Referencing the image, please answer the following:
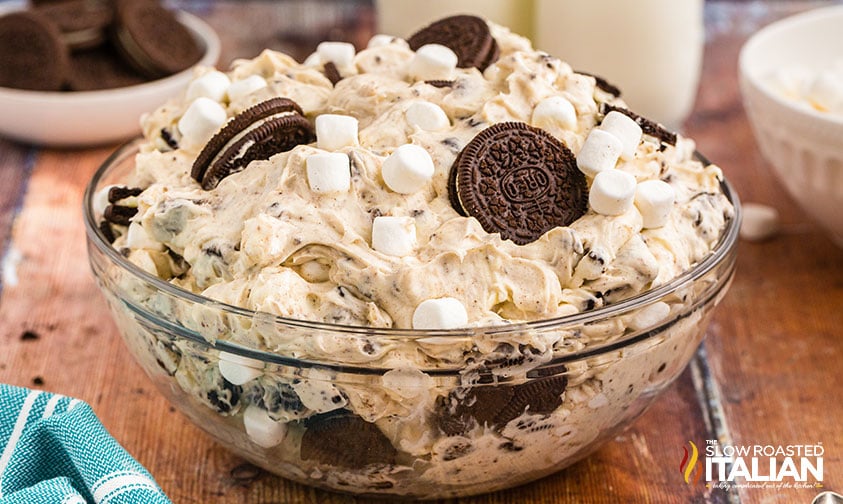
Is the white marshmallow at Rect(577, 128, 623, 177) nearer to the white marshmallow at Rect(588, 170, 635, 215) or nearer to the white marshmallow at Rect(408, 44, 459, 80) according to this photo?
the white marshmallow at Rect(588, 170, 635, 215)

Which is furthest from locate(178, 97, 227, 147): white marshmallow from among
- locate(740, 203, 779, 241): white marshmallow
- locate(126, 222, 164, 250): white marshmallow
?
locate(740, 203, 779, 241): white marshmallow

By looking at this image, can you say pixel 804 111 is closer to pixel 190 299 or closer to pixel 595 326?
pixel 595 326

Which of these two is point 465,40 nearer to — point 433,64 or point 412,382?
point 433,64

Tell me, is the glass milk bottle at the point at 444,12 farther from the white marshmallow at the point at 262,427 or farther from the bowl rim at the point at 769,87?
the white marshmallow at the point at 262,427

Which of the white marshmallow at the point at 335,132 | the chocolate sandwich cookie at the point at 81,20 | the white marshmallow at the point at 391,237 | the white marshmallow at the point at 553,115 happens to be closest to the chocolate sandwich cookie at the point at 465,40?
the white marshmallow at the point at 553,115

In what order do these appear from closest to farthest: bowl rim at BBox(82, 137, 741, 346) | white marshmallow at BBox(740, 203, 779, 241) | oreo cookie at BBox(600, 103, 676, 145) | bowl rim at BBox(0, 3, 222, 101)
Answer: bowl rim at BBox(82, 137, 741, 346) < oreo cookie at BBox(600, 103, 676, 145) < white marshmallow at BBox(740, 203, 779, 241) < bowl rim at BBox(0, 3, 222, 101)

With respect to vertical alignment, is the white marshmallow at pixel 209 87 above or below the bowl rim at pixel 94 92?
above
